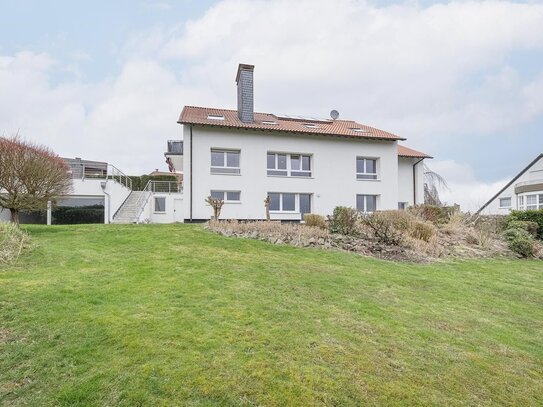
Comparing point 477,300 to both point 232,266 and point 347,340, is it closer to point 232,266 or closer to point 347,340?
point 347,340

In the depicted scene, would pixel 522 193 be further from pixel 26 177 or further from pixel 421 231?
pixel 26 177

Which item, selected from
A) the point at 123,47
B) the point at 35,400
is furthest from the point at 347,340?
the point at 123,47

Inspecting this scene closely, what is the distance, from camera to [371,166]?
86.1 ft

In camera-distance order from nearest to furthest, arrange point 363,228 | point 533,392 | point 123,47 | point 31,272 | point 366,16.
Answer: point 533,392 → point 31,272 → point 366,16 → point 123,47 → point 363,228

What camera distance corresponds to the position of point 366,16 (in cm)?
1134

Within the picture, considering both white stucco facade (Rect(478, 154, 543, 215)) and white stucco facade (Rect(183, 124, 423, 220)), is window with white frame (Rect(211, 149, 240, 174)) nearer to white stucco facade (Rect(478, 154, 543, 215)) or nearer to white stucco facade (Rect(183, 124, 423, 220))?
white stucco facade (Rect(183, 124, 423, 220))

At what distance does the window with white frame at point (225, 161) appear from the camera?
22.7 metres

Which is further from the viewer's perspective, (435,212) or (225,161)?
(225,161)

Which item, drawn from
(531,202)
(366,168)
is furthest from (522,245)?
(531,202)

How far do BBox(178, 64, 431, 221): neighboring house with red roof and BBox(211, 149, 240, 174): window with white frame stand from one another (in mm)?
62

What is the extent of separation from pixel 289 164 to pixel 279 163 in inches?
26.4

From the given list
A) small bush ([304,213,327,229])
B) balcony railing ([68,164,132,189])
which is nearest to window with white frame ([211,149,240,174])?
balcony railing ([68,164,132,189])

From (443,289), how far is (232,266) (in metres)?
4.39

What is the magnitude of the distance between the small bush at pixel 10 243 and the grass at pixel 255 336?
0.38 meters
